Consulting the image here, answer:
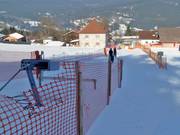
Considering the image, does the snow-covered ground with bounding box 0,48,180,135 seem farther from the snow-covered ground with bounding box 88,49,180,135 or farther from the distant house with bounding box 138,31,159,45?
the distant house with bounding box 138,31,159,45

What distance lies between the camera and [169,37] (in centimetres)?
11494

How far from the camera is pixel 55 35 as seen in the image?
4786 inches

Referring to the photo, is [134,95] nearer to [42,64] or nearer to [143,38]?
[42,64]

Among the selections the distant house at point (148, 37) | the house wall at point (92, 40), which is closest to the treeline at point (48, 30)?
the house wall at point (92, 40)

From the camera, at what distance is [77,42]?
11494 cm

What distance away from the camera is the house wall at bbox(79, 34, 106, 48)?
113625 millimetres

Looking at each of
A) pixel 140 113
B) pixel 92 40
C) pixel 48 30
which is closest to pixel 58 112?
pixel 140 113

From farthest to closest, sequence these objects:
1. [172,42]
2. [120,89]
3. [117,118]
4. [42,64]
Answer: [172,42] → [120,89] → [117,118] → [42,64]

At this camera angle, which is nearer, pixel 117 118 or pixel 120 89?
pixel 117 118

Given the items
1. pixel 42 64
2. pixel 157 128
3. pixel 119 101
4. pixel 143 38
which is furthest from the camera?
pixel 143 38

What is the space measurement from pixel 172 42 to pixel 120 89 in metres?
101

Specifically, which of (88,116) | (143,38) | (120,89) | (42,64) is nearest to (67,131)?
(42,64)

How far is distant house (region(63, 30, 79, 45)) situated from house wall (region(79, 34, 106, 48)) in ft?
6.14

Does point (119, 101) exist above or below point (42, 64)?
below
